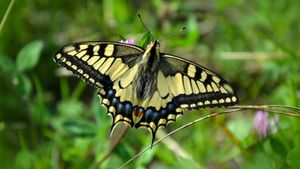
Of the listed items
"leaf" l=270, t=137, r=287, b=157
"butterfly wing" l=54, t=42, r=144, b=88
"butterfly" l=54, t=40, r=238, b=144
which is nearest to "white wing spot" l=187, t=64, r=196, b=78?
"butterfly" l=54, t=40, r=238, b=144

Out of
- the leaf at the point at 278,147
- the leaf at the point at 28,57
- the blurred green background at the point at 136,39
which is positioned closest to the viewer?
the leaf at the point at 278,147

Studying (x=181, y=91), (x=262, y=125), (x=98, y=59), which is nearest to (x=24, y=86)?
(x=98, y=59)

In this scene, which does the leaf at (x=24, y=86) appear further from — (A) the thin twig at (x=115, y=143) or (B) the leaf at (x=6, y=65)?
(A) the thin twig at (x=115, y=143)

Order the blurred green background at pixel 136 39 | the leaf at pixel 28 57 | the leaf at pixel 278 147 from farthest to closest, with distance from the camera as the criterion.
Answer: the leaf at pixel 28 57, the blurred green background at pixel 136 39, the leaf at pixel 278 147

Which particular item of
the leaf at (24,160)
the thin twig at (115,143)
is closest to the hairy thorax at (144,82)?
the thin twig at (115,143)

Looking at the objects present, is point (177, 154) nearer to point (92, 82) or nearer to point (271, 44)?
point (92, 82)

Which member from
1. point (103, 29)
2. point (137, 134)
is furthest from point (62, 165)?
point (103, 29)

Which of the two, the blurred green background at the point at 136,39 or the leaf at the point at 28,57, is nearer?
the blurred green background at the point at 136,39

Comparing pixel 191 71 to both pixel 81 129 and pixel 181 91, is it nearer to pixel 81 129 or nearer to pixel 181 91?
pixel 181 91
